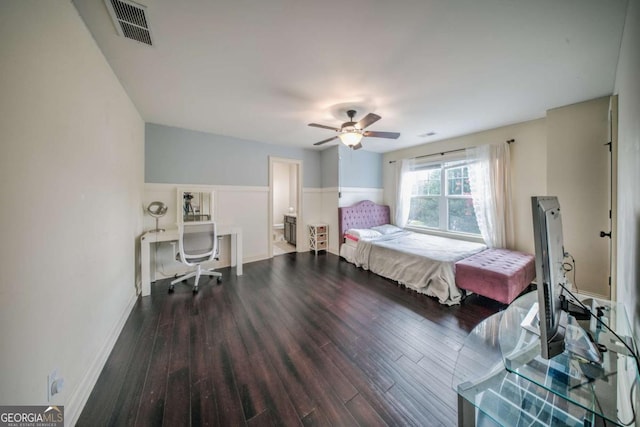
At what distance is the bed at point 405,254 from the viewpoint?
2.71 metres

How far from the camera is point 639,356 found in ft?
2.77

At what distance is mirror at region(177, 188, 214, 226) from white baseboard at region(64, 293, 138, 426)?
1.89 meters

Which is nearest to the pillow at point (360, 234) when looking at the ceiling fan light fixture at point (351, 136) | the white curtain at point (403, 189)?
the white curtain at point (403, 189)

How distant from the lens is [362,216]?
4.89 meters

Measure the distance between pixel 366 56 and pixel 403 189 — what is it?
3.52 metres

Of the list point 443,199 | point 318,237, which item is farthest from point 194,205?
point 443,199

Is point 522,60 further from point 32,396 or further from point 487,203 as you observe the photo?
point 32,396

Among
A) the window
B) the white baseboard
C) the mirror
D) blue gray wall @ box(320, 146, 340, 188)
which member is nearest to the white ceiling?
the mirror

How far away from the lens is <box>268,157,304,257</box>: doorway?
14.8ft

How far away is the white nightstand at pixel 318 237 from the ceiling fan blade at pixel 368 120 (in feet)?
9.08

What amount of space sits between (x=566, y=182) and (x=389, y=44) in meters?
2.92

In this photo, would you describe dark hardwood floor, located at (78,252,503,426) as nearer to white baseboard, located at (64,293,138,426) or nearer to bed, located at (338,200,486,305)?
white baseboard, located at (64,293,138,426)

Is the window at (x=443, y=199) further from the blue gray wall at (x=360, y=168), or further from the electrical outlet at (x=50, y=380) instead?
the electrical outlet at (x=50, y=380)

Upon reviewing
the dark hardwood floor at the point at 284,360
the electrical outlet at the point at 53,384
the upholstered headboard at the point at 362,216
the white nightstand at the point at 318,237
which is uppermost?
the upholstered headboard at the point at 362,216
